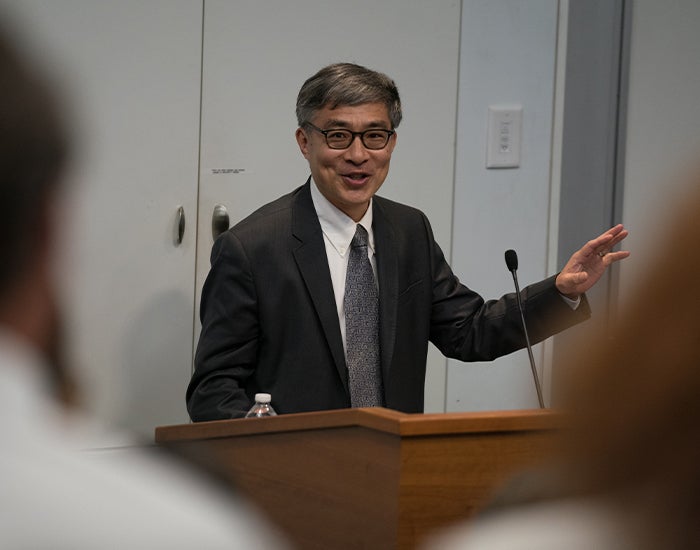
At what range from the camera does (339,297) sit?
10.1 feet

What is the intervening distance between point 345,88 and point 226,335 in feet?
2.43

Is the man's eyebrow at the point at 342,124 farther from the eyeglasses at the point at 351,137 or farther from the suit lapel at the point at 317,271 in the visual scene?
the suit lapel at the point at 317,271

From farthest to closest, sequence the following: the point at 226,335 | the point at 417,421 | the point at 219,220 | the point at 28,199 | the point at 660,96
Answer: the point at 660,96 → the point at 219,220 → the point at 226,335 → the point at 417,421 → the point at 28,199

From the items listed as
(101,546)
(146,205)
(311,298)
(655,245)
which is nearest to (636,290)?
(655,245)

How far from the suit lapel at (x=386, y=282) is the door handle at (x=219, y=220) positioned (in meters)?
0.84

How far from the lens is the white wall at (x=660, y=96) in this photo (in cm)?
431

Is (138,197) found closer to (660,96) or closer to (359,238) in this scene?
(359,238)

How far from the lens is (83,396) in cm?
77

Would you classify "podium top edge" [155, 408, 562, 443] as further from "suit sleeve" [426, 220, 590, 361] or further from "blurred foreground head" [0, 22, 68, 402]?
"suit sleeve" [426, 220, 590, 361]

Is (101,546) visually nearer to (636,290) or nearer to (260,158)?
(636,290)

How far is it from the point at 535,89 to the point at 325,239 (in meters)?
1.35

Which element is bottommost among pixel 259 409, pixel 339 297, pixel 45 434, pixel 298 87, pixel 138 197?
pixel 259 409

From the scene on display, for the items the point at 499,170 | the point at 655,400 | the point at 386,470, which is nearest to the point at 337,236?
the point at 499,170

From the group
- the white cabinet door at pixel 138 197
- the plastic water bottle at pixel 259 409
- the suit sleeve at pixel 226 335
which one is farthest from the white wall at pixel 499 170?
the plastic water bottle at pixel 259 409
